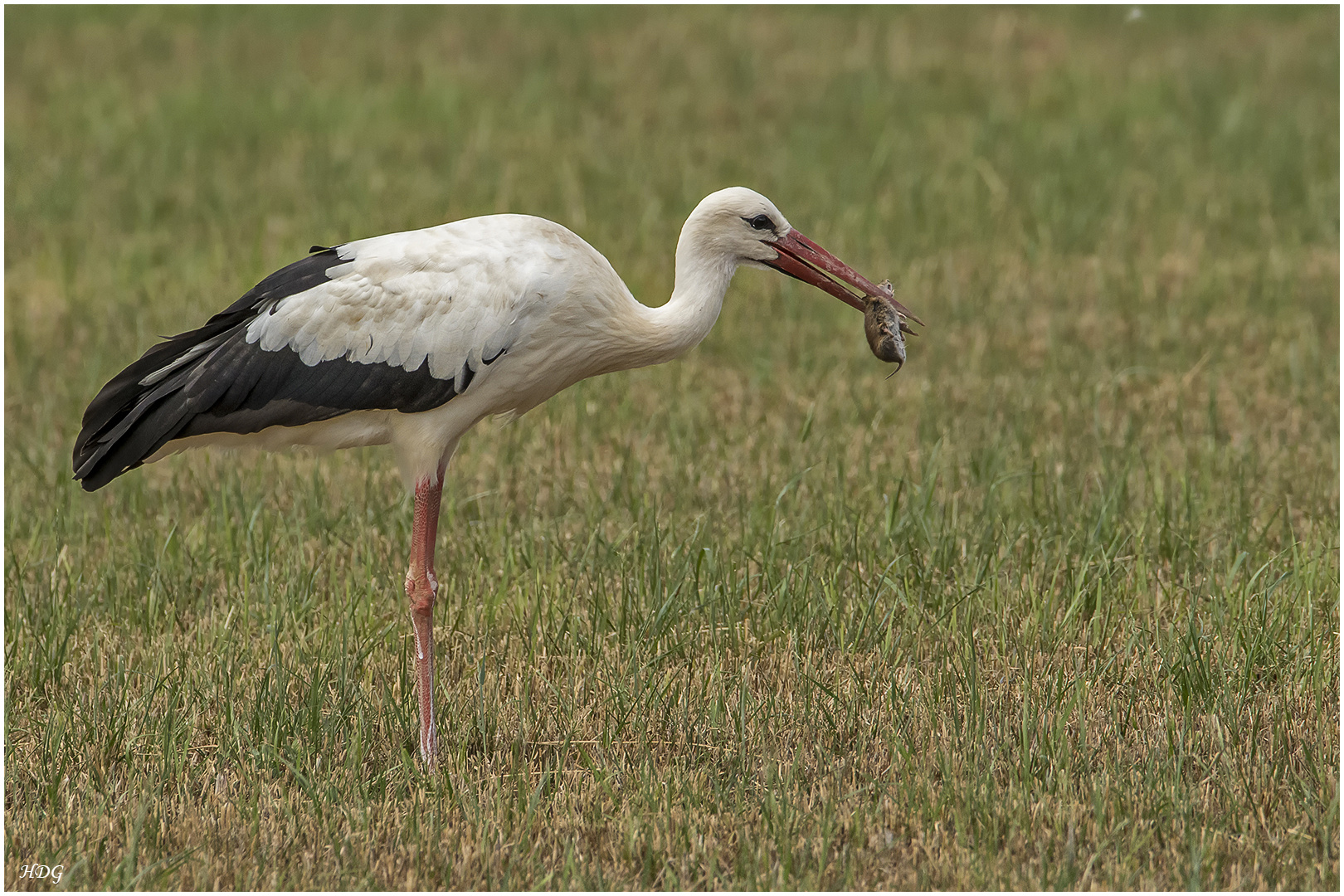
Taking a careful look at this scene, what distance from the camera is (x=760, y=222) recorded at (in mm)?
5289

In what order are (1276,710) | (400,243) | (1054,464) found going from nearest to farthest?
(1276,710), (400,243), (1054,464)

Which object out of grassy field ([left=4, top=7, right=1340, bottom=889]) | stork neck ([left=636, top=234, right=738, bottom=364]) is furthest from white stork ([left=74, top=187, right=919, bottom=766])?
grassy field ([left=4, top=7, right=1340, bottom=889])

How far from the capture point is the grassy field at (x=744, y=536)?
4430 millimetres

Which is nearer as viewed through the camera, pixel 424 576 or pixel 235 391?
pixel 235 391

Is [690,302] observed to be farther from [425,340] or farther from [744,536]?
[744,536]

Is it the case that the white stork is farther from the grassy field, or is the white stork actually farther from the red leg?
the grassy field

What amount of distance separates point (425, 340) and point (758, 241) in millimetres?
1069

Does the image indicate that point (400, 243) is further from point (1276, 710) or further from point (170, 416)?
point (1276, 710)

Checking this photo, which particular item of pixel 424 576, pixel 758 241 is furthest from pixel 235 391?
pixel 758 241

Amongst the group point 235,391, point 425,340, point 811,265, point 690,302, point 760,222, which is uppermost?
point 760,222

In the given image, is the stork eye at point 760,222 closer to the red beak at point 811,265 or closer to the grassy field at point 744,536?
the red beak at point 811,265

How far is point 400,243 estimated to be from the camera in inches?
207

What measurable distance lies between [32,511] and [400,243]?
8.62 ft

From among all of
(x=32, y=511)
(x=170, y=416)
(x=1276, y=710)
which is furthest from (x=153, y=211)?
(x=1276, y=710)
